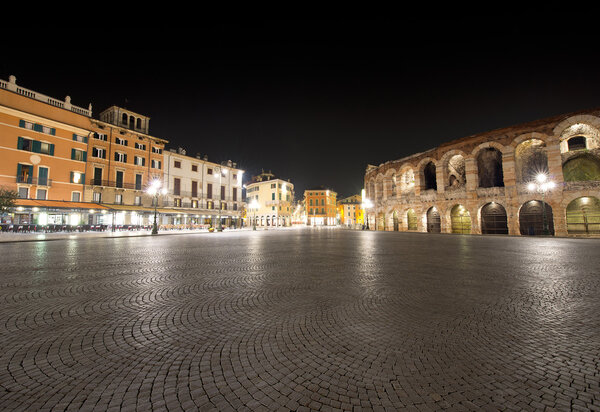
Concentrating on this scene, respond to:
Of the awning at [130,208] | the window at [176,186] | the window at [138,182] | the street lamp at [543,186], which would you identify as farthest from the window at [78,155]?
the street lamp at [543,186]

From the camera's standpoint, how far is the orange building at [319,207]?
3553 inches

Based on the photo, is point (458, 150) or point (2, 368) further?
point (458, 150)

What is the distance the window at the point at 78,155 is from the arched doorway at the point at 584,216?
51779mm

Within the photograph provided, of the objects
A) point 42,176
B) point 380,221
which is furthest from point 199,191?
point 380,221

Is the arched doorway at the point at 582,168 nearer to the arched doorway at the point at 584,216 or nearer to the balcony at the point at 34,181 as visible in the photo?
the arched doorway at the point at 584,216

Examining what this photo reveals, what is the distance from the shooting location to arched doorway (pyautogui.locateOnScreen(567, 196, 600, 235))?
21.0 metres

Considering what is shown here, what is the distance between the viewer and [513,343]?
305 centimetres

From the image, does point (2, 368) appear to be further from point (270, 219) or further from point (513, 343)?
point (270, 219)

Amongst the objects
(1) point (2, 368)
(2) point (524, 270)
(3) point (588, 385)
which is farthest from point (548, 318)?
(1) point (2, 368)

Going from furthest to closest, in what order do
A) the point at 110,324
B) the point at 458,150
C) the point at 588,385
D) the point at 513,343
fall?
the point at 458,150, the point at 110,324, the point at 513,343, the point at 588,385

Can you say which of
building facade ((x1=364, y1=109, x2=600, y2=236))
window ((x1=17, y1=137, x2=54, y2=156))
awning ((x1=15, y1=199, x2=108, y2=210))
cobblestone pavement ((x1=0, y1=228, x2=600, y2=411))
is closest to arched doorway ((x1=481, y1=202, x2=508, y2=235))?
building facade ((x1=364, y1=109, x2=600, y2=236))

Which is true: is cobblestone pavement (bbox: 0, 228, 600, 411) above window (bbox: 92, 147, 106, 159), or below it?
below

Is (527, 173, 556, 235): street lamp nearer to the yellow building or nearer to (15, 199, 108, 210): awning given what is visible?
(15, 199, 108, 210): awning

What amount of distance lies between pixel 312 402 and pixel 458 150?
1257 inches
